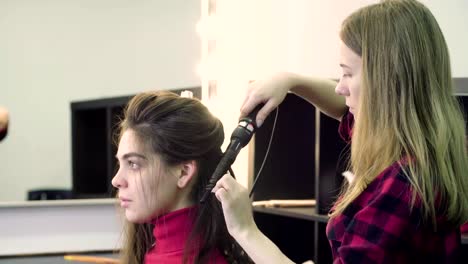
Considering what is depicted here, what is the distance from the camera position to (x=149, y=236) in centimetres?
123

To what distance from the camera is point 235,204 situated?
2.72 ft

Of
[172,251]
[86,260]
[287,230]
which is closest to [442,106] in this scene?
[172,251]

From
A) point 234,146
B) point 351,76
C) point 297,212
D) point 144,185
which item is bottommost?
point 297,212

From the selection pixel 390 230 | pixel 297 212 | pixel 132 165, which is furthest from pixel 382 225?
pixel 297 212

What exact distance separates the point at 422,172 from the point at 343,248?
5.1 inches

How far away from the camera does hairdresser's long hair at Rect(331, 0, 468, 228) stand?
755 mm

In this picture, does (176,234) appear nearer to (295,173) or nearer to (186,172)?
(186,172)

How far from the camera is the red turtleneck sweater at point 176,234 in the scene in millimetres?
1097

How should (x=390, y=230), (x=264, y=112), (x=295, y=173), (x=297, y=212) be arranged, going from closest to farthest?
(x=390, y=230) → (x=264, y=112) → (x=297, y=212) → (x=295, y=173)

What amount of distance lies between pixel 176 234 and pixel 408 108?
20.0 inches

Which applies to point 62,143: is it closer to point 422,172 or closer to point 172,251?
point 172,251

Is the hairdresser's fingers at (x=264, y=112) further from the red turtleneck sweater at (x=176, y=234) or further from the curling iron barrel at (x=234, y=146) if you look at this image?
the red turtleneck sweater at (x=176, y=234)

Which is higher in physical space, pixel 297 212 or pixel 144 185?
pixel 144 185

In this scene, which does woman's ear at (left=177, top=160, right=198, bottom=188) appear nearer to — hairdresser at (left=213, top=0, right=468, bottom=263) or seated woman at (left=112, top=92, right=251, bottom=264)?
seated woman at (left=112, top=92, right=251, bottom=264)
